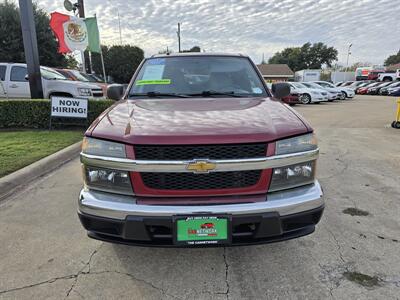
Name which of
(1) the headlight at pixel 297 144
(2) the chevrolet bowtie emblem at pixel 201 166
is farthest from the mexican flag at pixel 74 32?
(1) the headlight at pixel 297 144

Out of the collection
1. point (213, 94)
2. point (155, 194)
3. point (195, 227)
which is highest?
point (213, 94)

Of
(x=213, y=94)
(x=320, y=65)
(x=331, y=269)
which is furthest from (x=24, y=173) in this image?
(x=320, y=65)

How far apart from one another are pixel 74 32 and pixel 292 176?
1360cm

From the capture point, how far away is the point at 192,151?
89.5 inches

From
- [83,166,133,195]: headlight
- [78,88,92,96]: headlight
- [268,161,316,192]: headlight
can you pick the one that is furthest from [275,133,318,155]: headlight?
[78,88,92,96]: headlight

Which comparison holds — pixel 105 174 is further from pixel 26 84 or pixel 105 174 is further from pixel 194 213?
pixel 26 84

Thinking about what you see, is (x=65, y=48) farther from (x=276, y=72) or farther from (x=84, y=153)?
(x=276, y=72)

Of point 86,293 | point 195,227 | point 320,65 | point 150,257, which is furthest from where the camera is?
point 320,65

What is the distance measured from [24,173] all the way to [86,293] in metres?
3.14

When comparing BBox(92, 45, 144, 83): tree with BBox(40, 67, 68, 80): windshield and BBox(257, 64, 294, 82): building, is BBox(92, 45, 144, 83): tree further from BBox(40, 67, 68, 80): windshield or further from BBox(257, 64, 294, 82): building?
BBox(257, 64, 294, 82): building

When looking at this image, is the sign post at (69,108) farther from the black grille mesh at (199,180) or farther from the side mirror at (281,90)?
the black grille mesh at (199,180)

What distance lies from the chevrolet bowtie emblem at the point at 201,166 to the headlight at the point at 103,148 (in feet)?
1.63

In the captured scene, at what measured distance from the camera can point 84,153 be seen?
251 cm

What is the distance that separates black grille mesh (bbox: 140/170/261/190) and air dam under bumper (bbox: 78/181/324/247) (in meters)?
0.15
